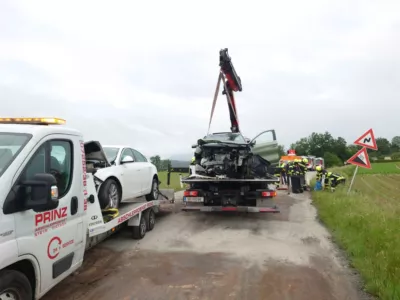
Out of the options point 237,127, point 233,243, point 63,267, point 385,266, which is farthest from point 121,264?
point 237,127

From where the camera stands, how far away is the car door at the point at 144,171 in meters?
8.38

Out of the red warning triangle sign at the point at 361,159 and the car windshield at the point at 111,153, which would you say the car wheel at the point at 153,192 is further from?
the red warning triangle sign at the point at 361,159

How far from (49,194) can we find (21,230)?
47cm

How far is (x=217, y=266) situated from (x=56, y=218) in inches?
107

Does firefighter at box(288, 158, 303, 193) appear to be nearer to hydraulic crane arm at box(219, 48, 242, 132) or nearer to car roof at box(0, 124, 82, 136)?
hydraulic crane arm at box(219, 48, 242, 132)

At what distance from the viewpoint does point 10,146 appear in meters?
3.39

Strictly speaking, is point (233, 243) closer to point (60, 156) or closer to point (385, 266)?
point (385, 266)

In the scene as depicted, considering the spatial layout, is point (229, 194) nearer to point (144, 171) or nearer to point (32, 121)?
point (144, 171)

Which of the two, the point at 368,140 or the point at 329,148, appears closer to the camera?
the point at 368,140

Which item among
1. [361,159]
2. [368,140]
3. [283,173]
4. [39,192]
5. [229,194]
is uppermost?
[368,140]

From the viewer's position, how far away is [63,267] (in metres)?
3.93

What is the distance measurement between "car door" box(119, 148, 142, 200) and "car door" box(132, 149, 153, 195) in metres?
0.22

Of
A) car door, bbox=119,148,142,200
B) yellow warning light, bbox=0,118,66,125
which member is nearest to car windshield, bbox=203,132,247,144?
car door, bbox=119,148,142,200

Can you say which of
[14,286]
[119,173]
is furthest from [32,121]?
[119,173]
